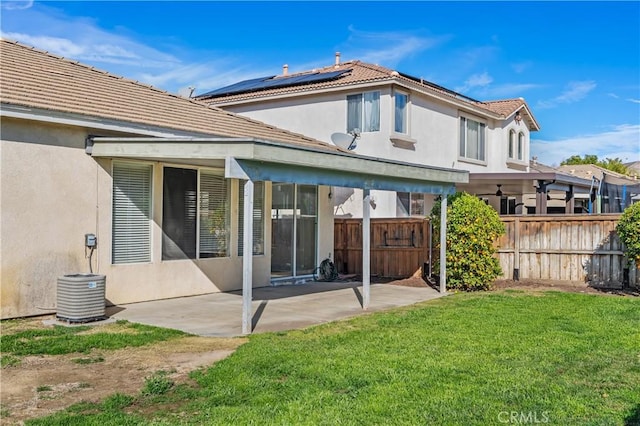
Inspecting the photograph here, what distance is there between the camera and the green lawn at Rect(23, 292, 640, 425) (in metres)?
5.01

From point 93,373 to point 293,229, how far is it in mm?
8758

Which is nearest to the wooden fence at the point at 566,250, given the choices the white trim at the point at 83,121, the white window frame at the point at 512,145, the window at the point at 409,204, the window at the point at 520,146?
the window at the point at 409,204

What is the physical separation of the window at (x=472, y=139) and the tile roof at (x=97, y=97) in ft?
31.1

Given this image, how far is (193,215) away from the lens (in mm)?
12148

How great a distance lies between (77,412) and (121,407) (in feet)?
1.19

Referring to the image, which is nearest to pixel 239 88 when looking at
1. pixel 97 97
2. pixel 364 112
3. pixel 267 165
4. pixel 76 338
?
pixel 364 112

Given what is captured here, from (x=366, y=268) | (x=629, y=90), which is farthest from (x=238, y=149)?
(x=629, y=90)

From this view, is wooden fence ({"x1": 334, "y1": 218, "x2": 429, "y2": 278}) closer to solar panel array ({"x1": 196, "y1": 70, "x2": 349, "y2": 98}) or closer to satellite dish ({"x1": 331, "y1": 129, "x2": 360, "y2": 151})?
Result: satellite dish ({"x1": 331, "y1": 129, "x2": 360, "y2": 151})

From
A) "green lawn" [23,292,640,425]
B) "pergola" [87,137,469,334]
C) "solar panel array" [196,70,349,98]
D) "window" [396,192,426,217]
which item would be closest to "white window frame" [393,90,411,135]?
"window" [396,192,426,217]

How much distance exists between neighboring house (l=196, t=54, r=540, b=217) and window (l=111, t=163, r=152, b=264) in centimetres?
718

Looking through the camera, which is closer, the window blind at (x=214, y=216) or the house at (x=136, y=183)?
the house at (x=136, y=183)

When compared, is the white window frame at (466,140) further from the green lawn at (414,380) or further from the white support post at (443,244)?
the green lawn at (414,380)

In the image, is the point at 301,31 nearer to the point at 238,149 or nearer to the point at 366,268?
the point at 366,268

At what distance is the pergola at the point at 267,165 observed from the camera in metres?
8.45
